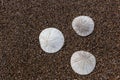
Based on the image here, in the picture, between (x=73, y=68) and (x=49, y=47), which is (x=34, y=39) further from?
(x=73, y=68)

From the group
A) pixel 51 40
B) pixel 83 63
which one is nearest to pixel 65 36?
pixel 51 40

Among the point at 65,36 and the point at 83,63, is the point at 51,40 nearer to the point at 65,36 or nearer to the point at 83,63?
the point at 65,36

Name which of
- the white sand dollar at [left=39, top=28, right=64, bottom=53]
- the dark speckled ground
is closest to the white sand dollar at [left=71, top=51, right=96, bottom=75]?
the dark speckled ground

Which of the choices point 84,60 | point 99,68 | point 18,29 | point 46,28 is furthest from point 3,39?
point 99,68

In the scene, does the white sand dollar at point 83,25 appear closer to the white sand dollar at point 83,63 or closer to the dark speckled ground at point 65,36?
the dark speckled ground at point 65,36

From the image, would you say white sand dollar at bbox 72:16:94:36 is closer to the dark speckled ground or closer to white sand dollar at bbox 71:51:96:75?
the dark speckled ground

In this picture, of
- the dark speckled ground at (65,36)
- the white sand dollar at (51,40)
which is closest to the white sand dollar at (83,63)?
the dark speckled ground at (65,36)
